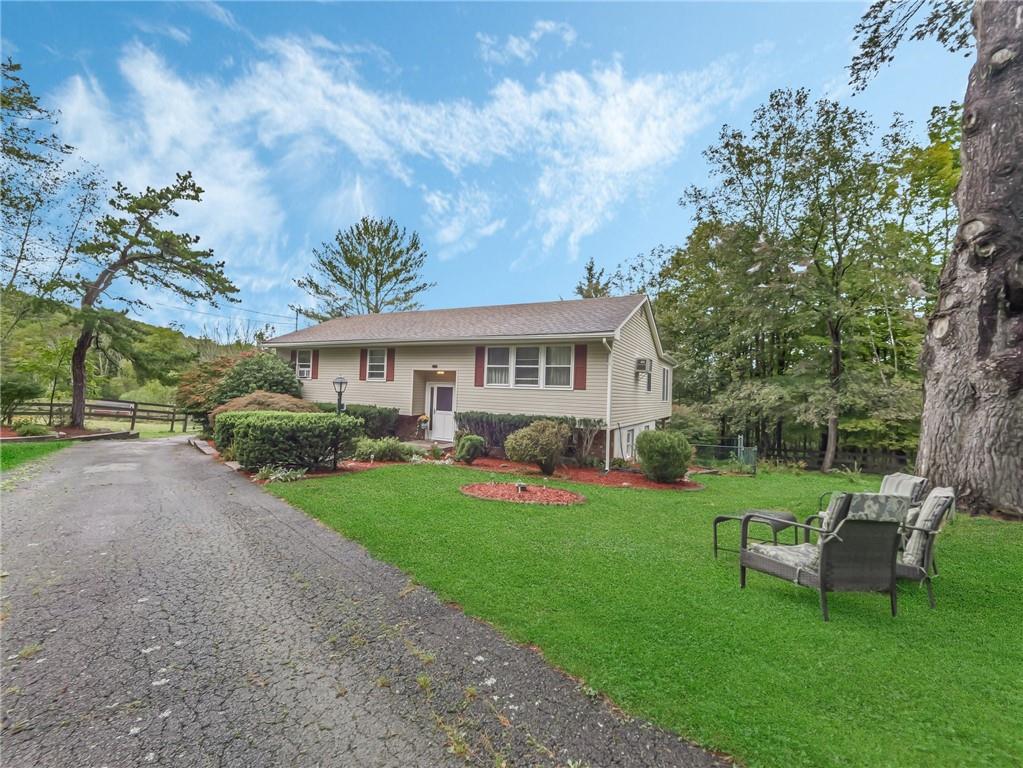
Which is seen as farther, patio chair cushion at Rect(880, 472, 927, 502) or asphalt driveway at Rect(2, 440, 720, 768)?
patio chair cushion at Rect(880, 472, 927, 502)

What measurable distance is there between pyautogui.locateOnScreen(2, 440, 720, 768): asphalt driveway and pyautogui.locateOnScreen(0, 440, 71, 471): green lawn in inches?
299

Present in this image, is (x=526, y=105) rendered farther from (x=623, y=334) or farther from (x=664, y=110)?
(x=623, y=334)

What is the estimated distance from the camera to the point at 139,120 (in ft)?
38.8

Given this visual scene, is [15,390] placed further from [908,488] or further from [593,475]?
[908,488]

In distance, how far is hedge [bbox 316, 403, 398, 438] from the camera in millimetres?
14195

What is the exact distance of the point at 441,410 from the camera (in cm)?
1441

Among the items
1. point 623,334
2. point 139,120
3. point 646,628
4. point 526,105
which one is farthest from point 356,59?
point 646,628

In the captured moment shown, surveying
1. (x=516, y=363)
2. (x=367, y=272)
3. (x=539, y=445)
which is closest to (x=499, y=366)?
(x=516, y=363)

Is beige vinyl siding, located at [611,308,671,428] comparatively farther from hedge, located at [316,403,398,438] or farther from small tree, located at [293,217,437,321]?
small tree, located at [293,217,437,321]

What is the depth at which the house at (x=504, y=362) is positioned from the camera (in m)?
11.8

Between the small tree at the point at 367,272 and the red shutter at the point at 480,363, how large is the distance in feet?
58.1

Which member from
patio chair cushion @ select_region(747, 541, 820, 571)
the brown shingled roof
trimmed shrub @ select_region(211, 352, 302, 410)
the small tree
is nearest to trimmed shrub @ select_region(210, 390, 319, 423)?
trimmed shrub @ select_region(211, 352, 302, 410)

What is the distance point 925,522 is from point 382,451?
9844mm

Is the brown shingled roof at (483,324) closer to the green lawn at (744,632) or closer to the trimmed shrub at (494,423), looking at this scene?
the trimmed shrub at (494,423)
